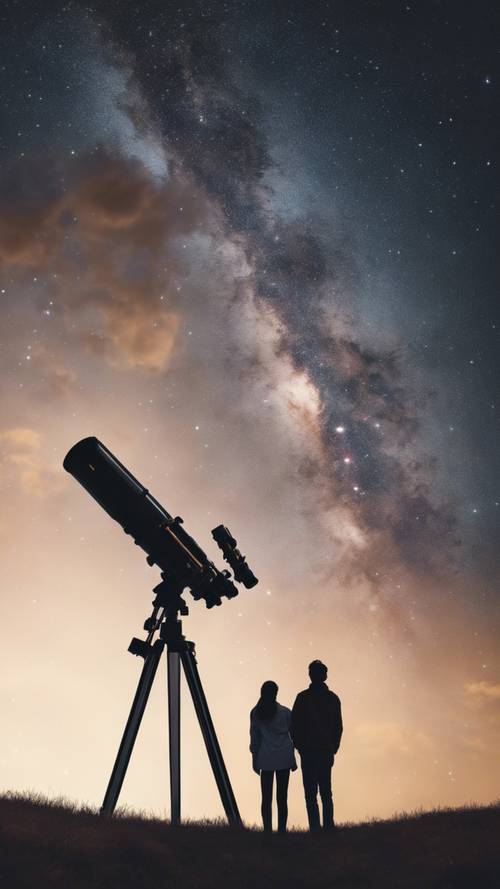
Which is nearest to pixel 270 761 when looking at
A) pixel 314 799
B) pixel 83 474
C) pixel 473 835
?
pixel 314 799

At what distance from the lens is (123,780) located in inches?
294

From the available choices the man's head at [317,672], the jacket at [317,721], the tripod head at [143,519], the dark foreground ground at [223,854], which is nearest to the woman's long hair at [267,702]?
the jacket at [317,721]

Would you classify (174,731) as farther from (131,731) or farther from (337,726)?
(337,726)

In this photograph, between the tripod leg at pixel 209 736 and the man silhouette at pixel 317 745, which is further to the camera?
the man silhouette at pixel 317 745

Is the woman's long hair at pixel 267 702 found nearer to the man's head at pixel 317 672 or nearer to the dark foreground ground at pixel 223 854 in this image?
the man's head at pixel 317 672

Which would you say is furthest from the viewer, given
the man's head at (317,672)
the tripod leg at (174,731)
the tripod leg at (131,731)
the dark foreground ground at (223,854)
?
the man's head at (317,672)

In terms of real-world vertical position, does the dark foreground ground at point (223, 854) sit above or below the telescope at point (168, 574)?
below

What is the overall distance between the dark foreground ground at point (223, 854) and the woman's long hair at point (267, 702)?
1.19m

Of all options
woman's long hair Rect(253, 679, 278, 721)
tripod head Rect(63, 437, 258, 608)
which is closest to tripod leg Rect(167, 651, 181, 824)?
tripod head Rect(63, 437, 258, 608)

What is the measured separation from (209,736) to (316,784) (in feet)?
4.99

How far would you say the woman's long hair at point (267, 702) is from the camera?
8422 millimetres

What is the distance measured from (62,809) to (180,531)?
3.10 meters

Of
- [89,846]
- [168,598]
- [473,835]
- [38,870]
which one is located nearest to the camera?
[38,870]

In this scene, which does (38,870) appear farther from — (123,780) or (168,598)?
(168,598)
